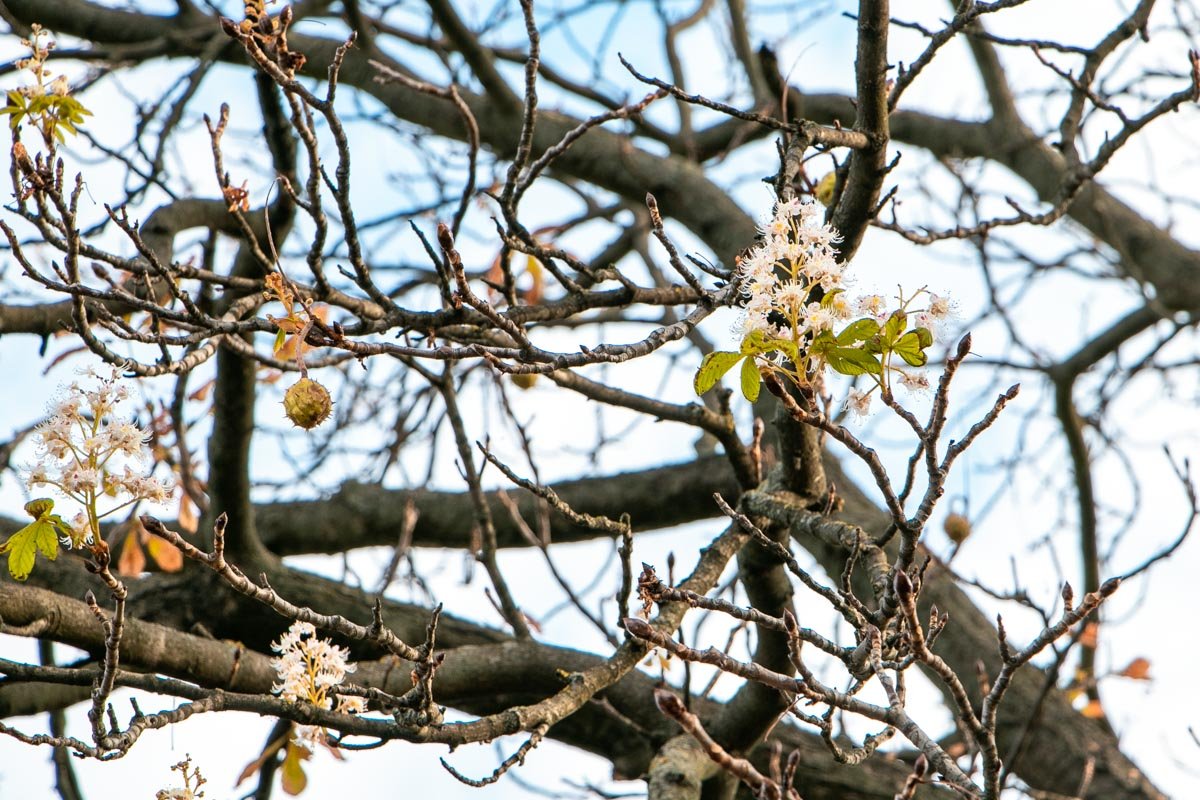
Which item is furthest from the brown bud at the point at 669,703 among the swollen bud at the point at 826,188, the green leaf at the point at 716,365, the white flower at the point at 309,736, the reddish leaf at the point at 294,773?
the reddish leaf at the point at 294,773

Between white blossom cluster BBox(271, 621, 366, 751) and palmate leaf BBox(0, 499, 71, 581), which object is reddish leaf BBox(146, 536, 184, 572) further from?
palmate leaf BBox(0, 499, 71, 581)

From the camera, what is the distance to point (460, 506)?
4273mm

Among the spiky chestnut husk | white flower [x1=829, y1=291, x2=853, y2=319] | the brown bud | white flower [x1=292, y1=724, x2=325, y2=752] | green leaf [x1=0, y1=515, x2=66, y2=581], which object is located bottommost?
the brown bud

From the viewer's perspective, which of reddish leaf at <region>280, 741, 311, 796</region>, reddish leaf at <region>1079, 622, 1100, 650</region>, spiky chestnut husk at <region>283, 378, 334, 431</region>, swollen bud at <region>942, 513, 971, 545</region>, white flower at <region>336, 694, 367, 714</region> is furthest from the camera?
reddish leaf at <region>1079, 622, 1100, 650</region>

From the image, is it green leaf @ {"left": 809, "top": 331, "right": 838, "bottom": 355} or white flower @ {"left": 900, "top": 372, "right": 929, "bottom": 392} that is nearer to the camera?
green leaf @ {"left": 809, "top": 331, "right": 838, "bottom": 355}

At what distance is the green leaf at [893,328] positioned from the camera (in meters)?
1.36

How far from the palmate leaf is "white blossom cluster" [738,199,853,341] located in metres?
0.99

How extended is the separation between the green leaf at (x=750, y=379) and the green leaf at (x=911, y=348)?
0.59 ft

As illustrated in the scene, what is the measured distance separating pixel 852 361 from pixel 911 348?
8 centimetres

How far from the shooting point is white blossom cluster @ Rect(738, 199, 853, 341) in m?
1.37

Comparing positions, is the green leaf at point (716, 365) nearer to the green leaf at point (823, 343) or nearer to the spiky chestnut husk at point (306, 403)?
the green leaf at point (823, 343)

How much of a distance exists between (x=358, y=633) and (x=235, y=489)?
1788mm

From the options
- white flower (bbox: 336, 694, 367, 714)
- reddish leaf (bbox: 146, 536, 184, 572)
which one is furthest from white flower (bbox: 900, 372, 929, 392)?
reddish leaf (bbox: 146, 536, 184, 572)

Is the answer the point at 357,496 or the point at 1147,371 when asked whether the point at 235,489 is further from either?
the point at 1147,371
